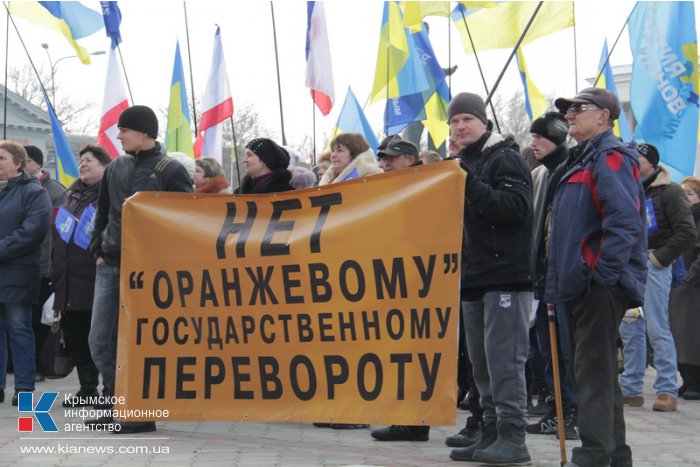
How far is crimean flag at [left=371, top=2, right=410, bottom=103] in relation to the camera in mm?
16031

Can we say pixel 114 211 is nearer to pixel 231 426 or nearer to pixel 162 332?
pixel 162 332

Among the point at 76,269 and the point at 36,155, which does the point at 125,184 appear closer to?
the point at 76,269

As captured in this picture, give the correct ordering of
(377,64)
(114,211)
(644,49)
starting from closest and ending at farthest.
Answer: (114,211), (644,49), (377,64)

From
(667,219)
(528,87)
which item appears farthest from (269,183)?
(528,87)

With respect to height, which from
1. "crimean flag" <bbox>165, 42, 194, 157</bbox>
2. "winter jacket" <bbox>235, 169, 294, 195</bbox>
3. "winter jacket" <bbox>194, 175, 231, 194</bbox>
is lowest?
"winter jacket" <bbox>235, 169, 294, 195</bbox>

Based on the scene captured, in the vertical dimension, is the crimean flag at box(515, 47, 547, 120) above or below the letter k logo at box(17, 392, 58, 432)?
above

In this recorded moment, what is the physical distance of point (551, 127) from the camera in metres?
7.36

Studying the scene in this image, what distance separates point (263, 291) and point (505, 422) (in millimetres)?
1607

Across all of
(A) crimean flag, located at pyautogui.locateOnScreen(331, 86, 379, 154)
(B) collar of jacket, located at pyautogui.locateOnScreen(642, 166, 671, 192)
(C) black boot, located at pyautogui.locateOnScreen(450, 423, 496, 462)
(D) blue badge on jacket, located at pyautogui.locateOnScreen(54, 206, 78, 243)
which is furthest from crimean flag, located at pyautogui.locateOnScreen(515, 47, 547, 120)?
(C) black boot, located at pyautogui.locateOnScreen(450, 423, 496, 462)

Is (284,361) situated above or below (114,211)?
below

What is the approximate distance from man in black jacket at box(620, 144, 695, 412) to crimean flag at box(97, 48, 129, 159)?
7.12 metres

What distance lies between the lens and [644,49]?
44.1 feet

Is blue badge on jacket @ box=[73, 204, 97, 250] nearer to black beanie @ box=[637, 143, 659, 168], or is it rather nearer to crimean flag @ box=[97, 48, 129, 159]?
black beanie @ box=[637, 143, 659, 168]

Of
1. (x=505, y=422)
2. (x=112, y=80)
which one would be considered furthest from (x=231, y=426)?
(x=112, y=80)
